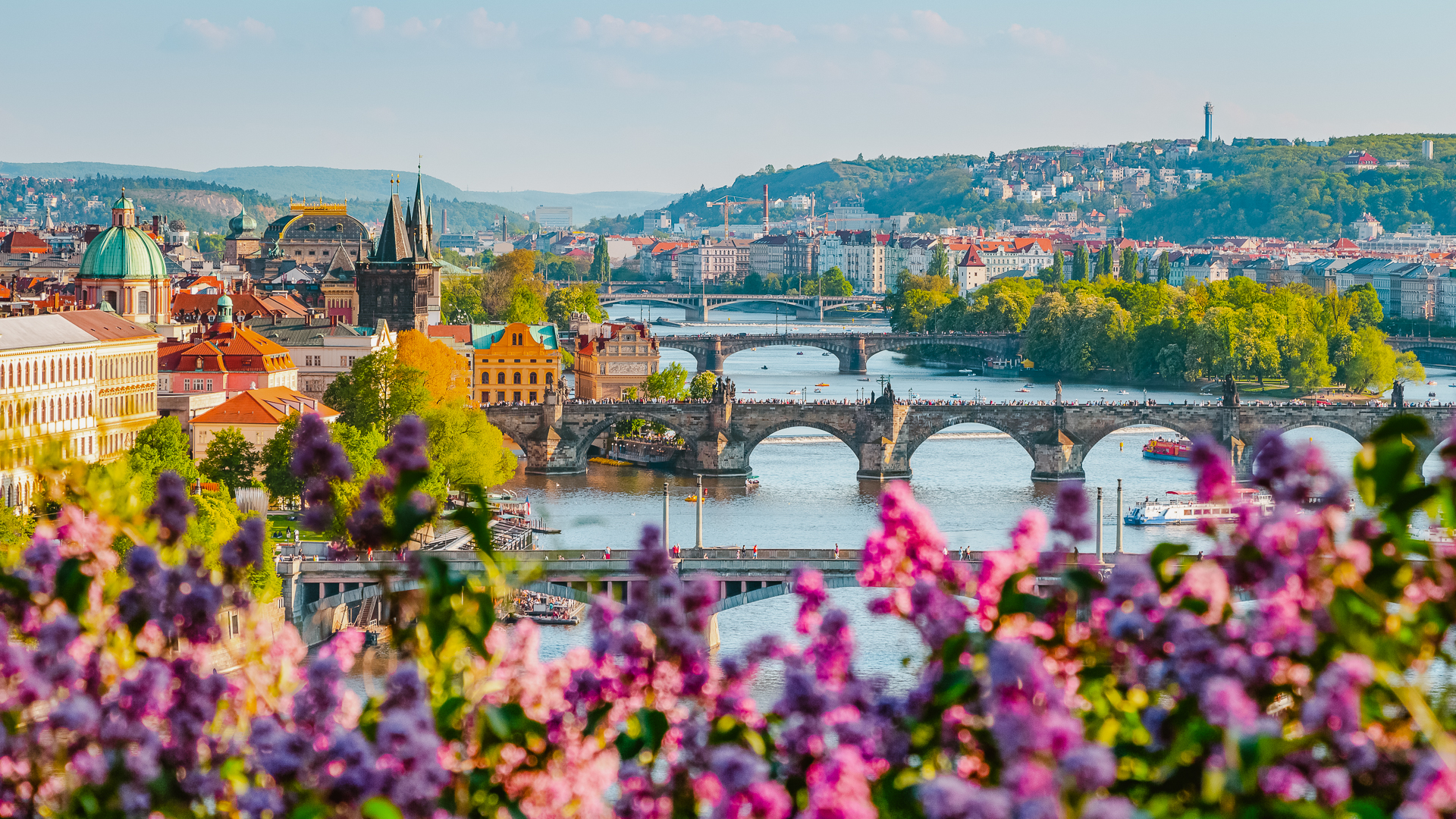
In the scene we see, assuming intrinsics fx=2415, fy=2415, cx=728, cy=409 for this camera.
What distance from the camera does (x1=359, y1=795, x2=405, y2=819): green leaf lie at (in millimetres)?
4391

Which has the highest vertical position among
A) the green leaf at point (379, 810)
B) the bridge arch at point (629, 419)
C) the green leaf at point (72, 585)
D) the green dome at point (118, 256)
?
the green dome at point (118, 256)

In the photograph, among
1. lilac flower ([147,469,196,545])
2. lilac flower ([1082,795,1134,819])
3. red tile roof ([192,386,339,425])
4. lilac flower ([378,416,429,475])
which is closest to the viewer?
lilac flower ([1082,795,1134,819])

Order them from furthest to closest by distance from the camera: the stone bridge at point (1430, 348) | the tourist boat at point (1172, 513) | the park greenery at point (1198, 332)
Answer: the stone bridge at point (1430, 348) → the park greenery at point (1198, 332) → the tourist boat at point (1172, 513)

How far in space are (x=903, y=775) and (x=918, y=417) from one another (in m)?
40.7

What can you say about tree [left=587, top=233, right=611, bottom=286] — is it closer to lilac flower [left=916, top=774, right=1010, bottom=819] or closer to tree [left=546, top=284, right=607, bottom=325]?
tree [left=546, top=284, right=607, bottom=325]

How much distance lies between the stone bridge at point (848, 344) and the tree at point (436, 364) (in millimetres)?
17021

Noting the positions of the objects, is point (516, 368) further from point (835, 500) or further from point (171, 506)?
point (171, 506)

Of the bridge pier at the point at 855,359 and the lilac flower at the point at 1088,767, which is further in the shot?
the bridge pier at the point at 855,359

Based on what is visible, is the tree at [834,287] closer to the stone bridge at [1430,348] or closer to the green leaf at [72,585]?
the stone bridge at [1430,348]

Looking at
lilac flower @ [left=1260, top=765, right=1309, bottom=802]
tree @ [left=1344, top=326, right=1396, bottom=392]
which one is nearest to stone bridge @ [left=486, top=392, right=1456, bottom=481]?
tree @ [left=1344, top=326, right=1396, bottom=392]

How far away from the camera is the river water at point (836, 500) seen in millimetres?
26562

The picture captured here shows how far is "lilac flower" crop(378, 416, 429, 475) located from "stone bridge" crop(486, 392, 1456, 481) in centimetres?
3888

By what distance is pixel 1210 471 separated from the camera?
5008mm

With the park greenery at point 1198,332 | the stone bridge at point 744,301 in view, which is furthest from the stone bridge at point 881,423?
the stone bridge at point 744,301
